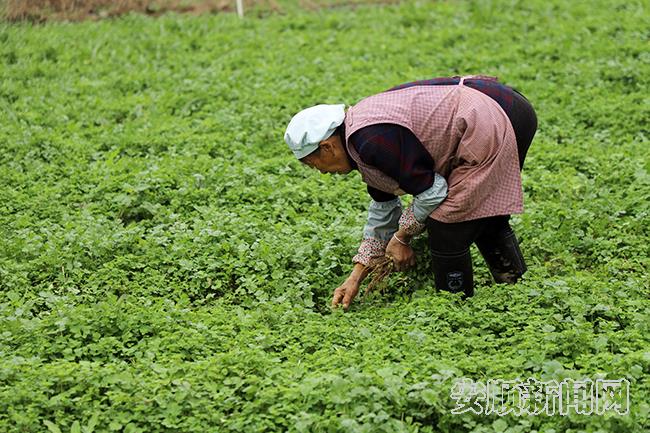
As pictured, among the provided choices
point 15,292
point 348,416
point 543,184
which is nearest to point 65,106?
point 15,292

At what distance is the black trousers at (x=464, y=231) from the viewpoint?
4.89m

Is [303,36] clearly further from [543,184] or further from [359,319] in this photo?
[359,319]

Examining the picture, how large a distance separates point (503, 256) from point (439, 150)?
3.00 feet

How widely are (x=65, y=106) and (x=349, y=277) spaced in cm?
440

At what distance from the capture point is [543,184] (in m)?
6.87

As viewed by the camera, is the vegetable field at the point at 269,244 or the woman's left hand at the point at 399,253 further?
the woman's left hand at the point at 399,253

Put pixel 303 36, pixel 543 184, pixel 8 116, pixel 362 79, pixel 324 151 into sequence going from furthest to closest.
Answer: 1. pixel 303 36
2. pixel 362 79
3. pixel 8 116
4. pixel 543 184
5. pixel 324 151

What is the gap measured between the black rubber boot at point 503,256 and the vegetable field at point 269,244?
133 millimetres

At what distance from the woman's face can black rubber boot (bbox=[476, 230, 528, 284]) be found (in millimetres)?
995

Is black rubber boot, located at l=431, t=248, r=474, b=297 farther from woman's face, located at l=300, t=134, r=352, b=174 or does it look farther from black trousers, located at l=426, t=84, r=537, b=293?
woman's face, located at l=300, t=134, r=352, b=174
